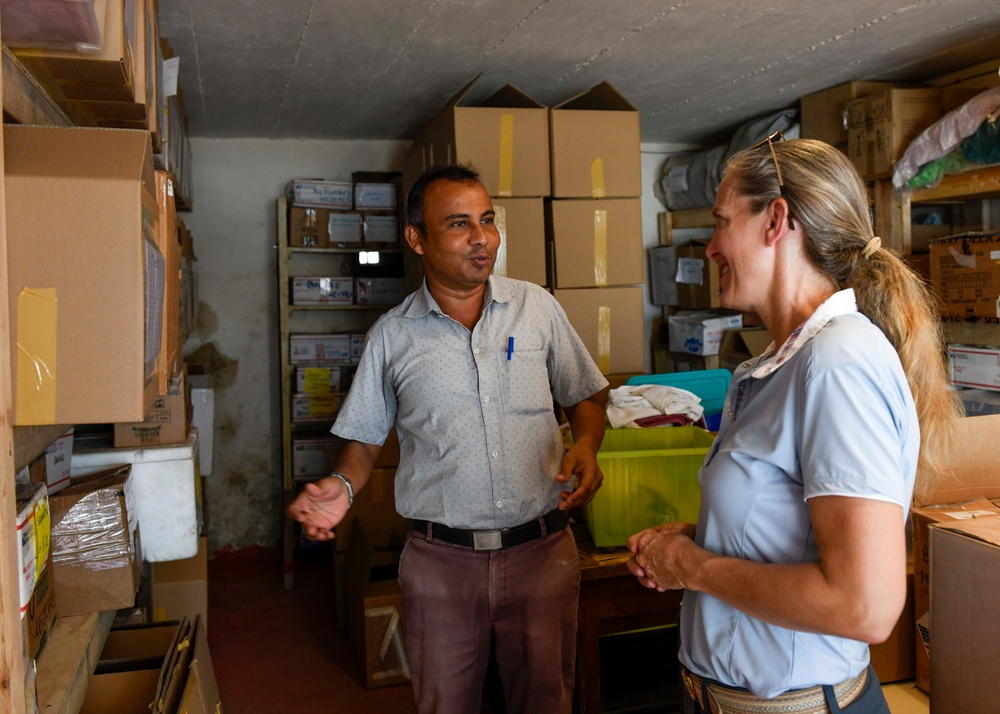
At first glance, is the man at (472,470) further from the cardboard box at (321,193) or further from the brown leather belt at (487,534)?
the cardboard box at (321,193)

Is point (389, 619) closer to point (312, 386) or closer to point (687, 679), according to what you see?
point (312, 386)

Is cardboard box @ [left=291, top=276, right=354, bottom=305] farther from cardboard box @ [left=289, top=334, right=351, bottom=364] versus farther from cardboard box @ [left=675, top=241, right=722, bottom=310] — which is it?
cardboard box @ [left=675, top=241, right=722, bottom=310]

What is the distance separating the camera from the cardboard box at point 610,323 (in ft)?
10.3

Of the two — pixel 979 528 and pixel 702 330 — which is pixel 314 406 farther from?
pixel 979 528

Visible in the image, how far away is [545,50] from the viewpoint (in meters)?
2.75

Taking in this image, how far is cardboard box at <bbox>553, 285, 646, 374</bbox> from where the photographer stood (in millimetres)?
3150

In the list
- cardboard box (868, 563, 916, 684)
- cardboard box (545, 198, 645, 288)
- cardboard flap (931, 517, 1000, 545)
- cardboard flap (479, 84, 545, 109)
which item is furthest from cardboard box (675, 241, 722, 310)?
cardboard flap (931, 517, 1000, 545)

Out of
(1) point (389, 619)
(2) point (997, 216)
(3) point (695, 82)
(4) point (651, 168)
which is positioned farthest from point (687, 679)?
(4) point (651, 168)

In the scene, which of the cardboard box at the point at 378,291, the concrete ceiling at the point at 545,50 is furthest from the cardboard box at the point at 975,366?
the cardboard box at the point at 378,291

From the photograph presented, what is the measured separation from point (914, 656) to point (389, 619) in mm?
1841

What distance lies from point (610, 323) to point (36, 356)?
Answer: 2.48m

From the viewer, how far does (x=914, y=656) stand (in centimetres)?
179

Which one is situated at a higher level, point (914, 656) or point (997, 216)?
point (997, 216)

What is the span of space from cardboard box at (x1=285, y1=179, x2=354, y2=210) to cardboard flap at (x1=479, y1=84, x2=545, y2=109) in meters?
1.14
